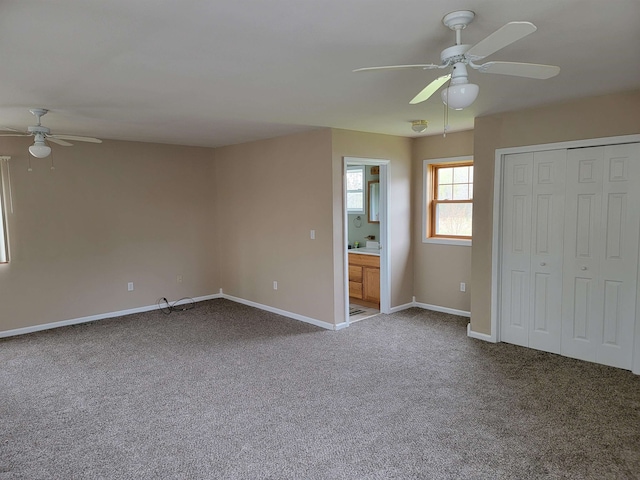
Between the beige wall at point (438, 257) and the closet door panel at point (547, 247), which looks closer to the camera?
the closet door panel at point (547, 247)

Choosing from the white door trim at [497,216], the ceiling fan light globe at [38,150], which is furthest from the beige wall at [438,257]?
the ceiling fan light globe at [38,150]

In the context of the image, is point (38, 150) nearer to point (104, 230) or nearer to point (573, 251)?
A: point (104, 230)

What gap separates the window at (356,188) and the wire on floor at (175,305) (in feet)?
9.90

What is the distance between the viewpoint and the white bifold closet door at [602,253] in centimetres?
364

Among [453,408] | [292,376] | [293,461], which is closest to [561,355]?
[453,408]

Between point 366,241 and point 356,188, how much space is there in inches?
36.3

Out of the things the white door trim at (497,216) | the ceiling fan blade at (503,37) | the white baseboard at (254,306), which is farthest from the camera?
the white baseboard at (254,306)

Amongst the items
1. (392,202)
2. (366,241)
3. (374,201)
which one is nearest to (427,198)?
(392,202)

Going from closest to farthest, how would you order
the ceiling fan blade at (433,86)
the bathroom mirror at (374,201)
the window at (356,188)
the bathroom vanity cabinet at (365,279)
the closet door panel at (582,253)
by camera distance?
1. the ceiling fan blade at (433,86)
2. the closet door panel at (582,253)
3. the bathroom vanity cabinet at (365,279)
4. the bathroom mirror at (374,201)
5. the window at (356,188)

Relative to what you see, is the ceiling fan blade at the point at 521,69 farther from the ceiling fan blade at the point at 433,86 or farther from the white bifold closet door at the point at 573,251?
the white bifold closet door at the point at 573,251

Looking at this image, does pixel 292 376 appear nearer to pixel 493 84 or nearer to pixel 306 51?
pixel 306 51

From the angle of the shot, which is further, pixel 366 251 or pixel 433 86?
pixel 366 251

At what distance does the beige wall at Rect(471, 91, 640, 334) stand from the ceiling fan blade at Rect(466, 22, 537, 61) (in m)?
2.50

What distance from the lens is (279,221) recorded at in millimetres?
5715
